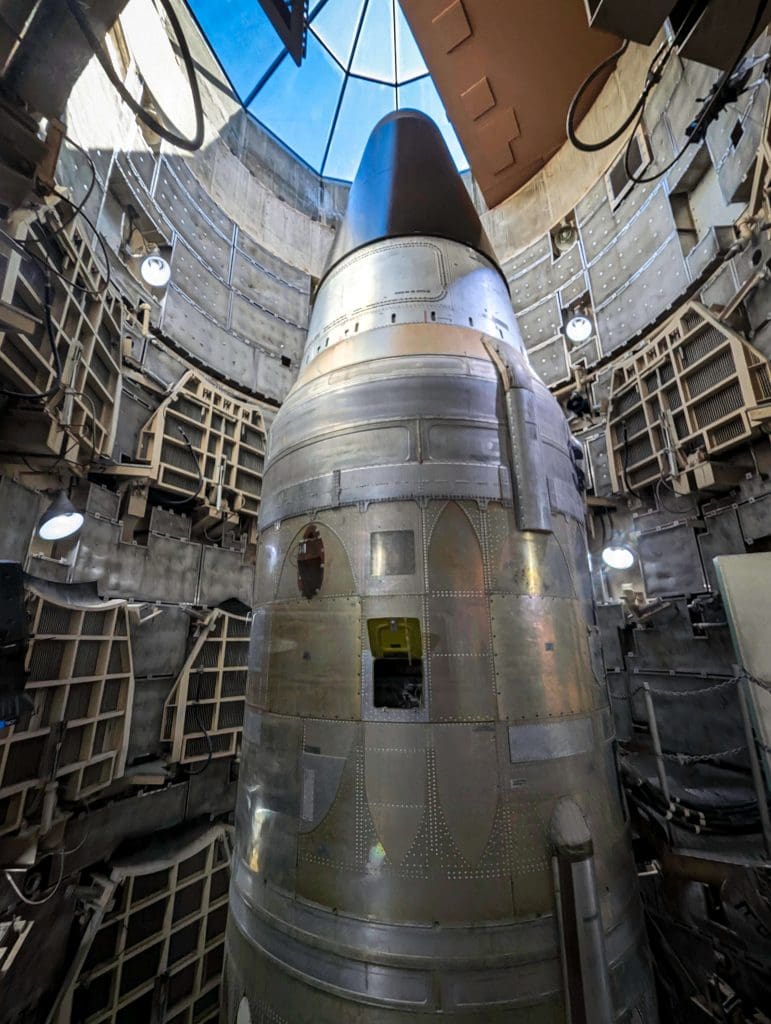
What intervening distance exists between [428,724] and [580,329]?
32.8 feet

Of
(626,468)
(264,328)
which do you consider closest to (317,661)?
(626,468)

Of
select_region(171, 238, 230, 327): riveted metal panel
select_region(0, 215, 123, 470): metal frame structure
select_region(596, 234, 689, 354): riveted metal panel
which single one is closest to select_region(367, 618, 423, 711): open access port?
select_region(0, 215, 123, 470): metal frame structure

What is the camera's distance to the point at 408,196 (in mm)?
6141

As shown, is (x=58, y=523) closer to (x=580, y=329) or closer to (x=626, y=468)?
(x=626, y=468)

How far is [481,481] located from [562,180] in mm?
12317

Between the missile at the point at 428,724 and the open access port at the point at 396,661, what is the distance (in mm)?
18

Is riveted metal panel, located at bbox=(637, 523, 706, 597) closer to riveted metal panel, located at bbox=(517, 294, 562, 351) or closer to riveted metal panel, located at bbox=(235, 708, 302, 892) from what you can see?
riveted metal panel, located at bbox=(517, 294, 562, 351)

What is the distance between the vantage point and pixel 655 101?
9.46 metres

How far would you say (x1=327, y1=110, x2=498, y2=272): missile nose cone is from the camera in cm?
595

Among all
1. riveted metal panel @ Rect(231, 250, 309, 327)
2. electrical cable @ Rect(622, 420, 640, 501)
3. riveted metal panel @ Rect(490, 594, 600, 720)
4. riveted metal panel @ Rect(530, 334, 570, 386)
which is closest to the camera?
riveted metal panel @ Rect(490, 594, 600, 720)

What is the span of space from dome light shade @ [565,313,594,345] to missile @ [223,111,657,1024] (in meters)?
6.56

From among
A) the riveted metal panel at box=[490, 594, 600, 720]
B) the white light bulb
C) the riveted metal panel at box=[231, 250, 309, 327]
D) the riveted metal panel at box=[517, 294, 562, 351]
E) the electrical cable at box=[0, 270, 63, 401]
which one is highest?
the riveted metal panel at box=[231, 250, 309, 327]

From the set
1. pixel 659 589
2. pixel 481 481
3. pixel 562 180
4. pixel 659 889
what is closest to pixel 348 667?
pixel 481 481

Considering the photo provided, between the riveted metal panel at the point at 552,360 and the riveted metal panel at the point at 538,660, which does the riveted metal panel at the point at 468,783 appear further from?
the riveted metal panel at the point at 552,360
